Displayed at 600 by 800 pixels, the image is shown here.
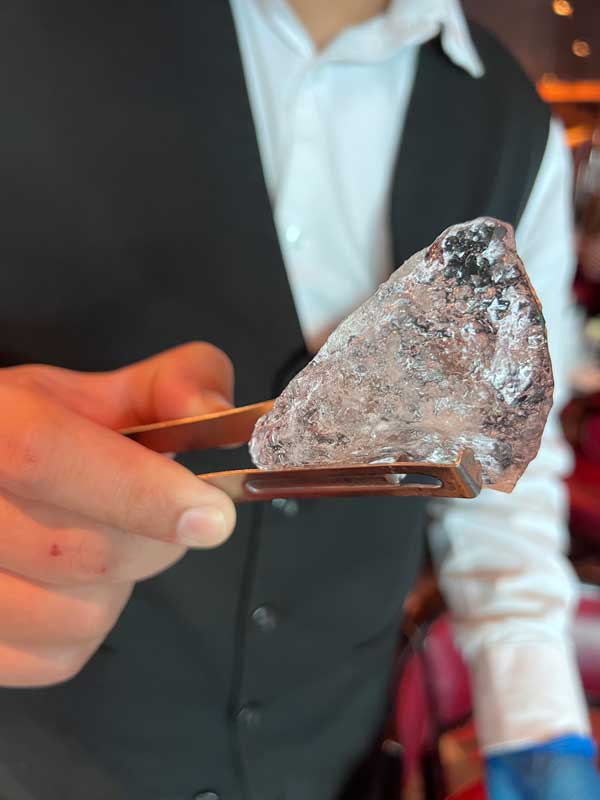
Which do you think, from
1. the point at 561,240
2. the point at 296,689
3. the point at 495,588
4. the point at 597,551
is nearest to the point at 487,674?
the point at 495,588

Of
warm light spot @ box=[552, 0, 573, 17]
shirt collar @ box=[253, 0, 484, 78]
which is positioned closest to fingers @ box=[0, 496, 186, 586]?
shirt collar @ box=[253, 0, 484, 78]

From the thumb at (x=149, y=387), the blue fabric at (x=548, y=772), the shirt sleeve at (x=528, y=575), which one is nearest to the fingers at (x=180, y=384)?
the thumb at (x=149, y=387)

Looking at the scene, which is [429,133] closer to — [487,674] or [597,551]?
[487,674]

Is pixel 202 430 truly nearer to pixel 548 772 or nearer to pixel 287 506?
pixel 287 506

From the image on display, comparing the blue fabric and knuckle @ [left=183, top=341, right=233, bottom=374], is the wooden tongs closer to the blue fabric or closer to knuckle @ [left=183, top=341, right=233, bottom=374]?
knuckle @ [left=183, top=341, right=233, bottom=374]

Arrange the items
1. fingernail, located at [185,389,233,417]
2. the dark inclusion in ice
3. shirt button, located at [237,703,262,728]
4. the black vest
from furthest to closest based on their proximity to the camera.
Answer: shirt button, located at [237,703,262,728], the black vest, fingernail, located at [185,389,233,417], the dark inclusion in ice

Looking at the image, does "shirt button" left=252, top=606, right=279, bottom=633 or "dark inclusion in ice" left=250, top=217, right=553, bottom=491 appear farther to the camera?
"shirt button" left=252, top=606, right=279, bottom=633
